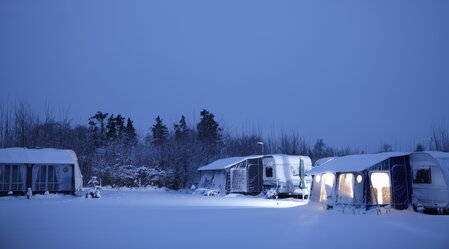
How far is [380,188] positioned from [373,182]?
1.22 feet

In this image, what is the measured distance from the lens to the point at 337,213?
15852 mm

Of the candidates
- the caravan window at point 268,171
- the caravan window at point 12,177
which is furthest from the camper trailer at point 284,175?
the caravan window at point 12,177

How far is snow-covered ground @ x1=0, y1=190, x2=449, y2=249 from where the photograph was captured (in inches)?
363

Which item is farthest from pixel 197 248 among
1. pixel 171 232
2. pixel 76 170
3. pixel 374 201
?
pixel 76 170

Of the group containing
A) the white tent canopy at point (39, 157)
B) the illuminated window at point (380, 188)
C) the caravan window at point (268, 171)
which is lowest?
the illuminated window at point (380, 188)

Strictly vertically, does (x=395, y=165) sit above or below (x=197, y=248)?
above

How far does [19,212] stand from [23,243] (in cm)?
708

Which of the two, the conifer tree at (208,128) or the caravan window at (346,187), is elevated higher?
the conifer tree at (208,128)

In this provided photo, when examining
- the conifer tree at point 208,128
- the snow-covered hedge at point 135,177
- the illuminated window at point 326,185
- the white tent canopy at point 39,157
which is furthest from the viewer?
the conifer tree at point 208,128

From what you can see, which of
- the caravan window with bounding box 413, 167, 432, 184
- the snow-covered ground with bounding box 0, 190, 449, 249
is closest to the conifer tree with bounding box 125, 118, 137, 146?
the snow-covered ground with bounding box 0, 190, 449, 249

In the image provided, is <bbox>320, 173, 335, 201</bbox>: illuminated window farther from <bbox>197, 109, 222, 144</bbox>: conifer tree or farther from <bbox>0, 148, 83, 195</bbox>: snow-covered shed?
<bbox>197, 109, 222, 144</bbox>: conifer tree

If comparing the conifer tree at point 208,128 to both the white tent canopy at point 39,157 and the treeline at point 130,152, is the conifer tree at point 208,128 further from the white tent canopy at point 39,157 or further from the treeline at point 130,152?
the white tent canopy at point 39,157

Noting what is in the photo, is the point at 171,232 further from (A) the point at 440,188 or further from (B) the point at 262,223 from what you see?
(A) the point at 440,188

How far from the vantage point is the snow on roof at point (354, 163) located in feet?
55.7
